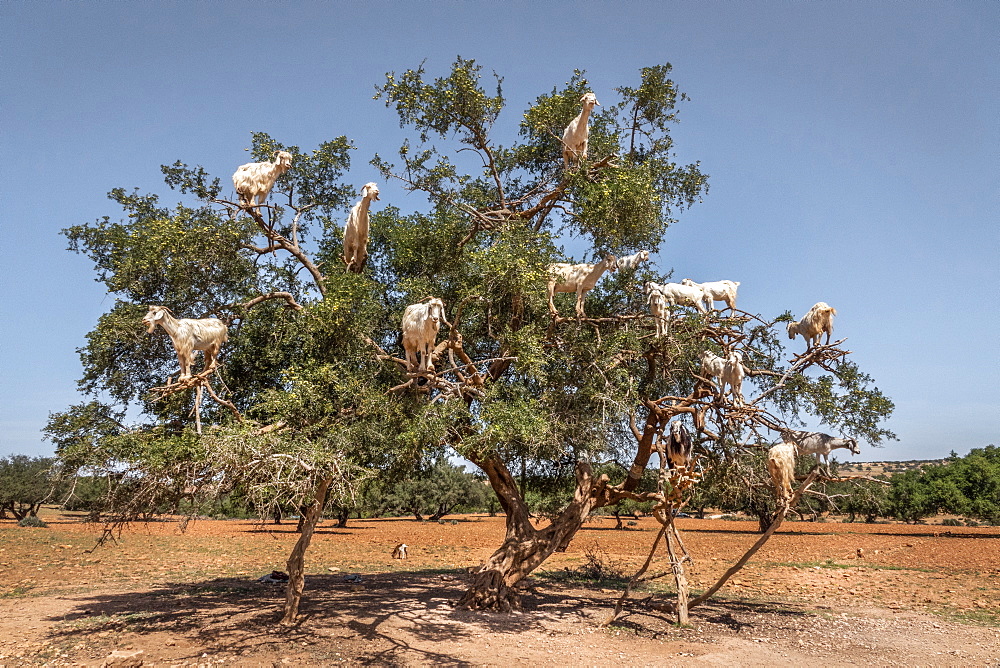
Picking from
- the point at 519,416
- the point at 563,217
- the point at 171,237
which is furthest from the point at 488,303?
the point at 171,237

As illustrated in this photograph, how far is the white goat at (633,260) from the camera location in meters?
11.4

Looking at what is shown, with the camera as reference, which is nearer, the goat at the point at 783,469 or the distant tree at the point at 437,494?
the goat at the point at 783,469

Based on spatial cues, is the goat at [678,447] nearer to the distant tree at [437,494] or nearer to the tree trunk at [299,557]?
the tree trunk at [299,557]

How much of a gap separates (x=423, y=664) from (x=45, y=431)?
684 cm

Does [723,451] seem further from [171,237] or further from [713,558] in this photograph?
[713,558]

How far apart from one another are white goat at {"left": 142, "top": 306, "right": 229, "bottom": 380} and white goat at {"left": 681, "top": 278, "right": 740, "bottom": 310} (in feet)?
26.1

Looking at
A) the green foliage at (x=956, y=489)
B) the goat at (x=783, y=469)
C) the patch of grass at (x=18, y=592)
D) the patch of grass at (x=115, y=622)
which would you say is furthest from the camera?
the green foliage at (x=956, y=489)

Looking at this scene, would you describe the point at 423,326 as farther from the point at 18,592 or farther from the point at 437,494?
the point at 437,494

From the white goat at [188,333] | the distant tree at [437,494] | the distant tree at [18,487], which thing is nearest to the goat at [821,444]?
the white goat at [188,333]

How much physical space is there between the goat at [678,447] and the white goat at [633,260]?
3.09 m

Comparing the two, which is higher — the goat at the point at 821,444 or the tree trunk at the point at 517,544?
the goat at the point at 821,444

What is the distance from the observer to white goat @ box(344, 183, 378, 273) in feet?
32.7

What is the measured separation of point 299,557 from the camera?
31.8ft

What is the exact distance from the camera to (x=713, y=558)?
23188 mm
